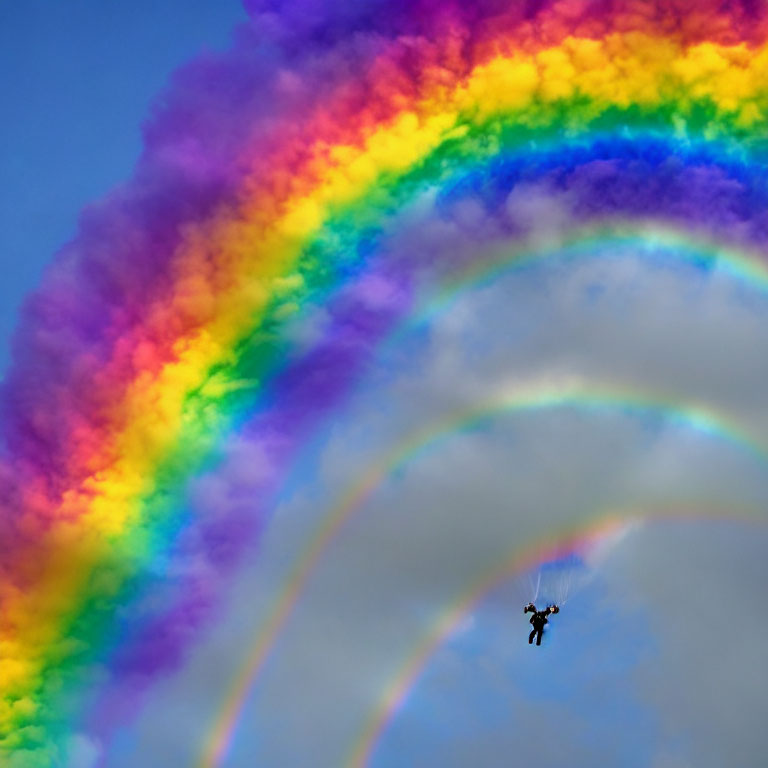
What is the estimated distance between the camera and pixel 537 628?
281 ft
